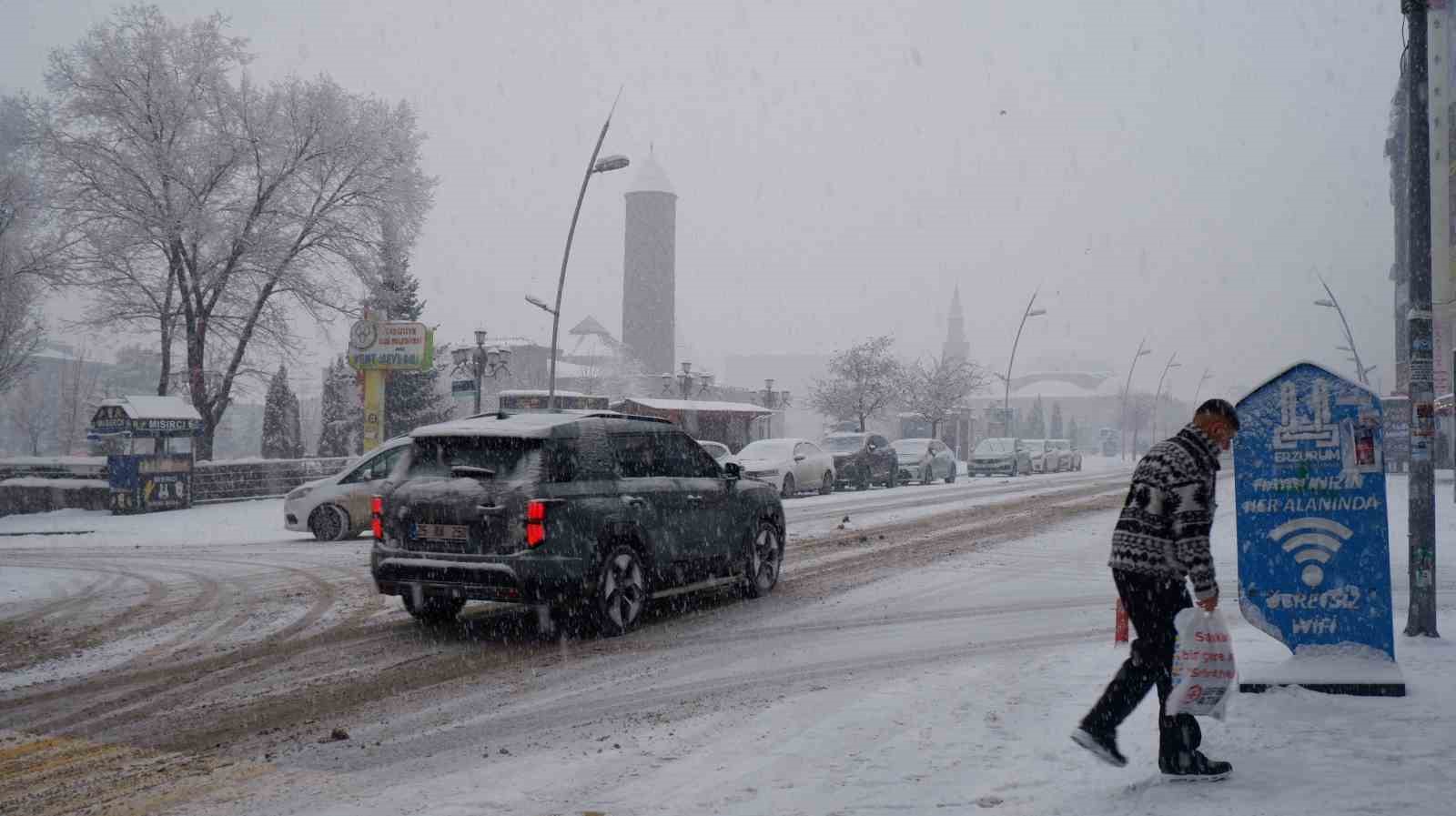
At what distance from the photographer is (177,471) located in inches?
1018

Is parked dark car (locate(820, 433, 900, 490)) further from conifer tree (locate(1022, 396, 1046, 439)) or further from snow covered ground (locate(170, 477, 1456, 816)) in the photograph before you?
conifer tree (locate(1022, 396, 1046, 439))

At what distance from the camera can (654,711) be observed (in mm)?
6555

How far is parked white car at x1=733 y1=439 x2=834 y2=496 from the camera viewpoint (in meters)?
27.6

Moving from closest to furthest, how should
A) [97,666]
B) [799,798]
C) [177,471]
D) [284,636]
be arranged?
[799,798] → [97,666] → [284,636] → [177,471]

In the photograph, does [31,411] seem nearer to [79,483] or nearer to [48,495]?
[48,495]

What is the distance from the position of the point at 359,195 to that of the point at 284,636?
30.4 metres

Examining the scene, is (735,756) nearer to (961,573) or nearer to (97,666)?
(97,666)

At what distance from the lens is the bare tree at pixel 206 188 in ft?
109

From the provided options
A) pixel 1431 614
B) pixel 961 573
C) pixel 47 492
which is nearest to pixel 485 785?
pixel 1431 614

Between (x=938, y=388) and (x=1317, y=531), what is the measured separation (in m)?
66.3

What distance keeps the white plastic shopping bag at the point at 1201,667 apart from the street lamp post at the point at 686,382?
5016 cm

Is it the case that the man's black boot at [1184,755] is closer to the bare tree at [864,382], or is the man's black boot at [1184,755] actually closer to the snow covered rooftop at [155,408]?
the snow covered rooftop at [155,408]

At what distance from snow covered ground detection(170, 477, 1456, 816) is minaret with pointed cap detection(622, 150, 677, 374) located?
119 meters

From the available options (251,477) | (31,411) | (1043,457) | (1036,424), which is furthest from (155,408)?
(1036,424)
